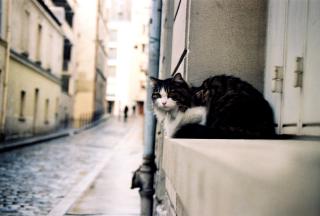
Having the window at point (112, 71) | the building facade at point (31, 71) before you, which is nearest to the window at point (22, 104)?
the building facade at point (31, 71)

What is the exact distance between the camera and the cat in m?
2.90

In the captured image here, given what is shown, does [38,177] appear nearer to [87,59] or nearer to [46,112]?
[46,112]

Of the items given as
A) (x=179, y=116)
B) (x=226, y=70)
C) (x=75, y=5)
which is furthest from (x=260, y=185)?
(x=75, y=5)

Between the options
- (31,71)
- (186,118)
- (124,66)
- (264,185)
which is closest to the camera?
(264,185)

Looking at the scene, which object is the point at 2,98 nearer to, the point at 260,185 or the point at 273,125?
the point at 273,125

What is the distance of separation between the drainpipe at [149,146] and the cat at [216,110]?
1.47 meters

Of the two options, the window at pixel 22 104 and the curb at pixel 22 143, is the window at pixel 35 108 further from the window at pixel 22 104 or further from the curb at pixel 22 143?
the window at pixel 22 104

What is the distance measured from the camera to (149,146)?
574cm

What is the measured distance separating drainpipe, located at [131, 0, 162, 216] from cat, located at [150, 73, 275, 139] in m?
1.47

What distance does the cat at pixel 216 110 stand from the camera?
2.90 m

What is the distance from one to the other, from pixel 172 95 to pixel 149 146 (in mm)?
1846

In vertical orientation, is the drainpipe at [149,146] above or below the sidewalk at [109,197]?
above

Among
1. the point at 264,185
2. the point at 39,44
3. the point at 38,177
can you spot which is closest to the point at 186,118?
the point at 264,185

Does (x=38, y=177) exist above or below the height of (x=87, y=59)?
below
